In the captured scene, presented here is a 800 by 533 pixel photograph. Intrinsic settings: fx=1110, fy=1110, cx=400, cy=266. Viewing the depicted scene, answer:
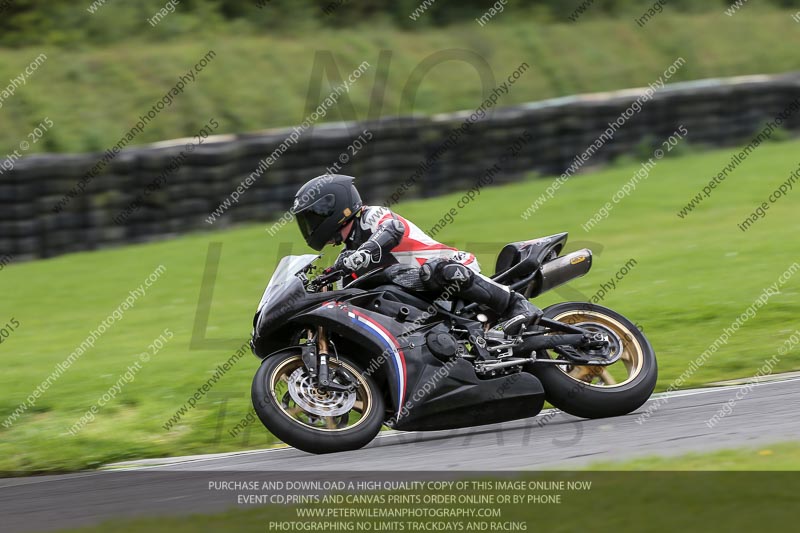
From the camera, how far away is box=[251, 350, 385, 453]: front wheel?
20.3 feet

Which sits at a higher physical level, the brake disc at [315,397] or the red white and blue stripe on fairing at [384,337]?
the red white and blue stripe on fairing at [384,337]

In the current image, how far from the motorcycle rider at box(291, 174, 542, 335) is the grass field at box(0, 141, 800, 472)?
131 cm

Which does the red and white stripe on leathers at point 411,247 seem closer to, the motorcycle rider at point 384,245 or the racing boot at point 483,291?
the motorcycle rider at point 384,245

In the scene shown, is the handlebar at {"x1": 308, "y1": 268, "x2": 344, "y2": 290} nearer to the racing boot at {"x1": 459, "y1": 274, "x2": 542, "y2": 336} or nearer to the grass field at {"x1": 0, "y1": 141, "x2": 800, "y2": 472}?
the racing boot at {"x1": 459, "y1": 274, "x2": 542, "y2": 336}

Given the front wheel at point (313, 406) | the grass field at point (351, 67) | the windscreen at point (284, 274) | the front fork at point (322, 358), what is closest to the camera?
the front wheel at point (313, 406)

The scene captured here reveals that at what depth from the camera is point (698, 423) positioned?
6.32 m

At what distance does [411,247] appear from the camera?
687cm

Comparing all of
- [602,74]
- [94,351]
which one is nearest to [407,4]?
[602,74]

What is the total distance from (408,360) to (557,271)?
3.95 ft

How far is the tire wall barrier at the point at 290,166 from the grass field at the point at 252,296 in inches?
12.0

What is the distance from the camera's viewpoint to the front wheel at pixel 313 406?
618 cm

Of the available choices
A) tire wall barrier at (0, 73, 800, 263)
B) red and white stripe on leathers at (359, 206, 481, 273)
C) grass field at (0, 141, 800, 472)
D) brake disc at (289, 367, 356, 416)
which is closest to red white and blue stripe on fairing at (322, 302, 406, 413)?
brake disc at (289, 367, 356, 416)

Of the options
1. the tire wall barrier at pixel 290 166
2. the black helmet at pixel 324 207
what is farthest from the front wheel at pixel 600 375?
the tire wall barrier at pixel 290 166

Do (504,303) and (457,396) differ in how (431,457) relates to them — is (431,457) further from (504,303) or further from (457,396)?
(504,303)
